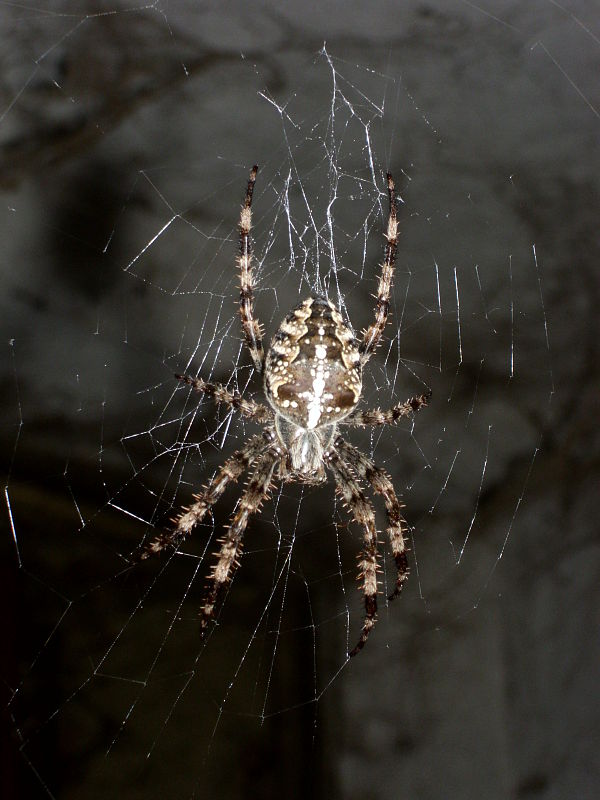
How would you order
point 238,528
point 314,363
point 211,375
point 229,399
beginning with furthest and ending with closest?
1. point 211,375
2. point 238,528
3. point 229,399
4. point 314,363

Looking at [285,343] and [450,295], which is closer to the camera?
[285,343]

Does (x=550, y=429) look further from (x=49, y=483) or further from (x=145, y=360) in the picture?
(x=49, y=483)

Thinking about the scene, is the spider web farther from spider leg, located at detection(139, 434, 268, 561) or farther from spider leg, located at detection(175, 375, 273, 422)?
spider leg, located at detection(175, 375, 273, 422)

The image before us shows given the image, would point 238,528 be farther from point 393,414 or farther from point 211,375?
point 211,375

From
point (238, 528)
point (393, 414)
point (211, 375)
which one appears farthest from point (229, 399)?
point (211, 375)

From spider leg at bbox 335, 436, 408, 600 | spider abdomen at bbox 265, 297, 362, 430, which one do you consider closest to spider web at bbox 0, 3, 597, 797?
spider leg at bbox 335, 436, 408, 600

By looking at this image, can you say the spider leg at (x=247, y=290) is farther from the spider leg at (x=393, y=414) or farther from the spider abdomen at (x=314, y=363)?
the spider leg at (x=393, y=414)

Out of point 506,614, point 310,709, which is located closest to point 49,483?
point 310,709
